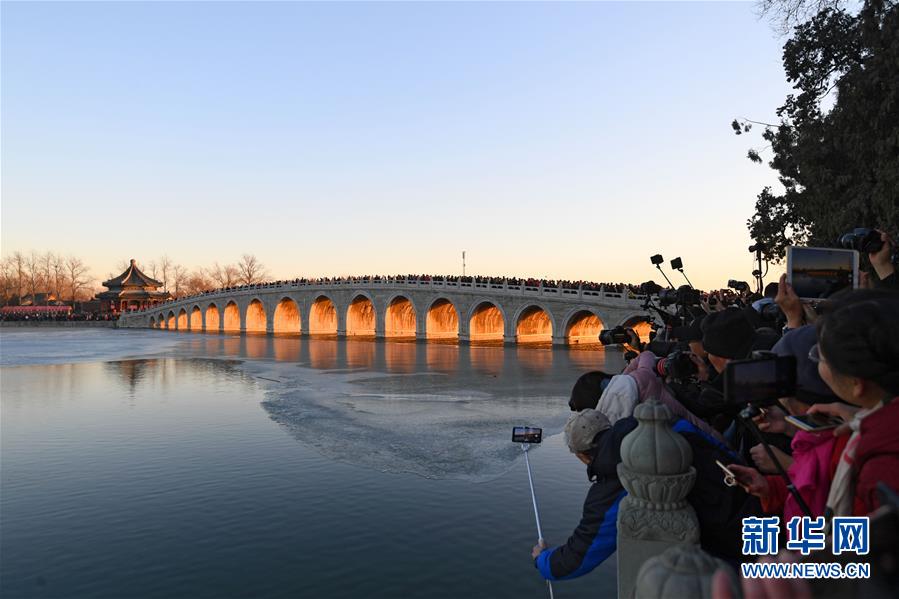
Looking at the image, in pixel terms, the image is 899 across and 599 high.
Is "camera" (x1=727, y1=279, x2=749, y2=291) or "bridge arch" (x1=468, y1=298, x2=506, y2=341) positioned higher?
"camera" (x1=727, y1=279, x2=749, y2=291)

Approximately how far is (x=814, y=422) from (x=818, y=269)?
400 cm

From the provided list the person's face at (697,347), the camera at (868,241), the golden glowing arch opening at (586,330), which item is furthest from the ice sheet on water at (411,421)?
the golden glowing arch opening at (586,330)

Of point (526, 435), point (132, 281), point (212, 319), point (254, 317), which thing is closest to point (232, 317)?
point (254, 317)

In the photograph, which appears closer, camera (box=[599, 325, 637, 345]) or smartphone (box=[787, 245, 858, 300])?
smartphone (box=[787, 245, 858, 300])

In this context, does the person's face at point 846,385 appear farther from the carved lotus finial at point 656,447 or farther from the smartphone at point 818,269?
the smartphone at point 818,269

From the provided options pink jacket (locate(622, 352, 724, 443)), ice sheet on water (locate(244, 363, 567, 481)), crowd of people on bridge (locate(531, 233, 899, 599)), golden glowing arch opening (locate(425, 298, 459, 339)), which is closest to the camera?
crowd of people on bridge (locate(531, 233, 899, 599))

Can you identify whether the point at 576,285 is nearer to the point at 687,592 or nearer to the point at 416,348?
the point at 416,348

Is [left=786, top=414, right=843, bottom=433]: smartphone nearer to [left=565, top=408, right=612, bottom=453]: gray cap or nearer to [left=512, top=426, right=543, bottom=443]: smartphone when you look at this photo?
[left=565, top=408, right=612, bottom=453]: gray cap

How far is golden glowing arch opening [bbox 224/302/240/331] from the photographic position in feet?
238

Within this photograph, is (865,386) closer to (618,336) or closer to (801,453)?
(801,453)

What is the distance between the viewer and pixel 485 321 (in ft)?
159

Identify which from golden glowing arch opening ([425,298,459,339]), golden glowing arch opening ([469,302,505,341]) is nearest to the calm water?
golden glowing arch opening ([469,302,505,341])

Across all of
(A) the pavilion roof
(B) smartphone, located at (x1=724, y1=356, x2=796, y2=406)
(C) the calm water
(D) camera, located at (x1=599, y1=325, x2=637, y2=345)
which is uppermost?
(A) the pavilion roof

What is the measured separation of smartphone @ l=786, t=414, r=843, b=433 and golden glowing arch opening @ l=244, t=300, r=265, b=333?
71611mm
